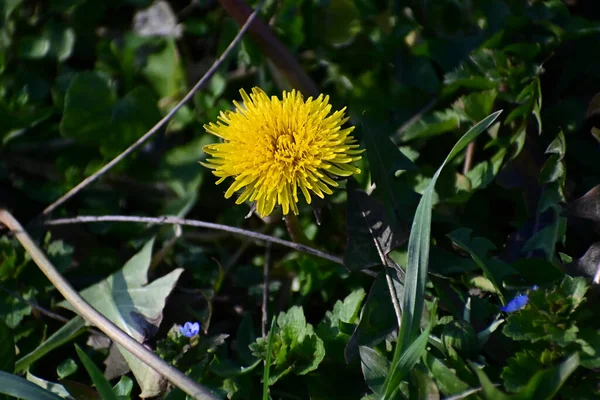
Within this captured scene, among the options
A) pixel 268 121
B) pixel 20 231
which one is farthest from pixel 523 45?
pixel 20 231

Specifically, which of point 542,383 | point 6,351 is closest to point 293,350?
point 542,383

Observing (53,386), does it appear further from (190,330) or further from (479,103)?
(479,103)

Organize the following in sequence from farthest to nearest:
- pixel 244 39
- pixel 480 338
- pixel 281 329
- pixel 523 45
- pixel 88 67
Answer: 1. pixel 88 67
2. pixel 244 39
3. pixel 523 45
4. pixel 281 329
5. pixel 480 338

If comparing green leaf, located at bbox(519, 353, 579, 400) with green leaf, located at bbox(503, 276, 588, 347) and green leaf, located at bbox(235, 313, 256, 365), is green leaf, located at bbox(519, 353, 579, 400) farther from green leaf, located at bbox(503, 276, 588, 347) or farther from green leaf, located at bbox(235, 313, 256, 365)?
green leaf, located at bbox(235, 313, 256, 365)

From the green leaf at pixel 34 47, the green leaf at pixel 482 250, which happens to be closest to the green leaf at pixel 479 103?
the green leaf at pixel 482 250

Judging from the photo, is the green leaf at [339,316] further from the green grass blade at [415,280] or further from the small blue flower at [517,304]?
the small blue flower at [517,304]

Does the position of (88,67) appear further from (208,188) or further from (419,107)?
(419,107)
